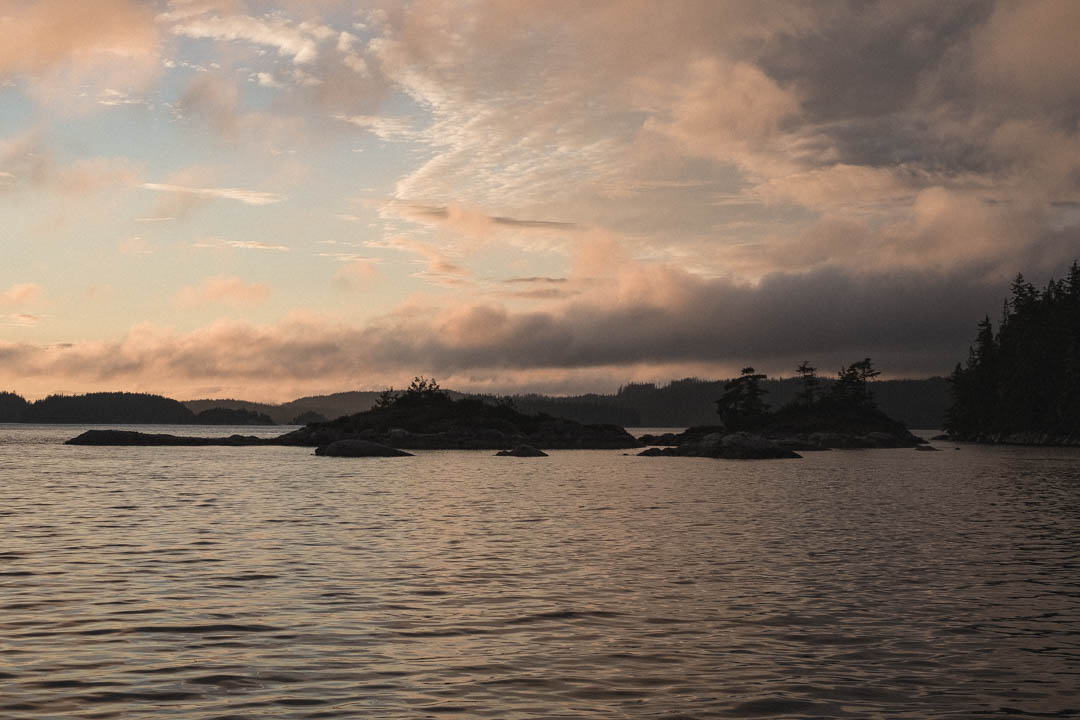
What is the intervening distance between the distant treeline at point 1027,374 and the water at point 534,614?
422 feet

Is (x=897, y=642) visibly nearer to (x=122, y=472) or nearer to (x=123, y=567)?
(x=123, y=567)

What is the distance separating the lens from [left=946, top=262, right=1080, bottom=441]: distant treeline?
14562 centimetres

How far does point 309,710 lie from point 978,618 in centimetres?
1159

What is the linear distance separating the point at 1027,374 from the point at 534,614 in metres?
162

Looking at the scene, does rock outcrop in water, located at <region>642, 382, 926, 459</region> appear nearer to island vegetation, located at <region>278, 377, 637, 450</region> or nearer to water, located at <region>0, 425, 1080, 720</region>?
island vegetation, located at <region>278, 377, 637, 450</region>

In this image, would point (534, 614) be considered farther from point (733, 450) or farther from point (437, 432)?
point (437, 432)

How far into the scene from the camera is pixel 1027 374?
155m

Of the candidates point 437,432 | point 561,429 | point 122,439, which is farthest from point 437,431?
point 122,439

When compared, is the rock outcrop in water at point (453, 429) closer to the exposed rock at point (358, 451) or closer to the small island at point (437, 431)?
the small island at point (437, 431)

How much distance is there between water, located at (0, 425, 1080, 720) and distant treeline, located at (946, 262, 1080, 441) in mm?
128702

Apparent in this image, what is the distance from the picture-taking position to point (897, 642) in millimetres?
13570

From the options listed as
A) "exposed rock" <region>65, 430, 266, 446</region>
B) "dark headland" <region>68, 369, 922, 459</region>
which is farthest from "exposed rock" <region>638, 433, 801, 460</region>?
"exposed rock" <region>65, 430, 266, 446</region>

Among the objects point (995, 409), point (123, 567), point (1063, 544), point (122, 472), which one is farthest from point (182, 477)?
point (995, 409)

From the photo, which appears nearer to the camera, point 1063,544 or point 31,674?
point 31,674
